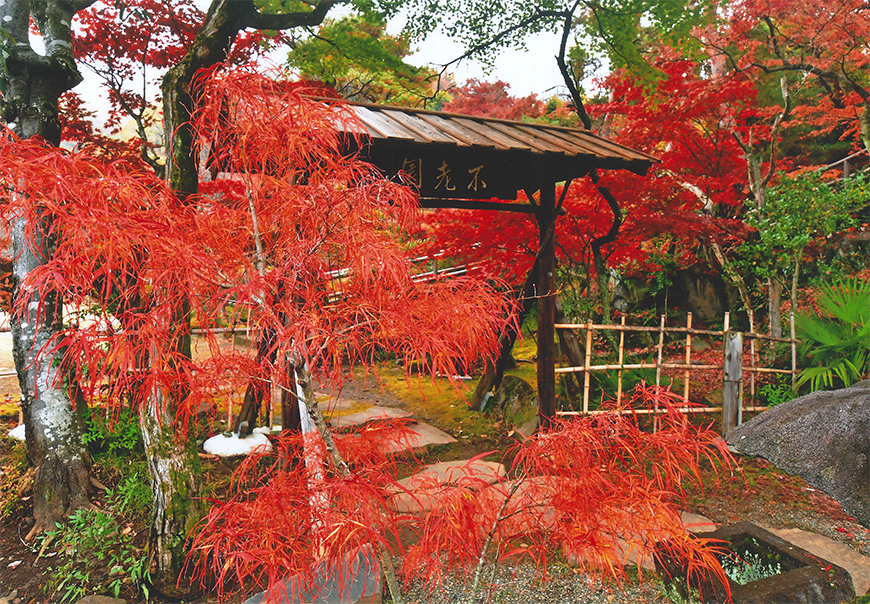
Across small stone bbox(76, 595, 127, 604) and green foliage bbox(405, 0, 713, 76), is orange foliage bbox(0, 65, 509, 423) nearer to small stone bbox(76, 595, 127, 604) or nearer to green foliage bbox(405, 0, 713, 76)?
small stone bbox(76, 595, 127, 604)

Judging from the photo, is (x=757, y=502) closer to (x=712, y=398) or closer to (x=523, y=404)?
(x=523, y=404)

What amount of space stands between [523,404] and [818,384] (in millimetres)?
3757

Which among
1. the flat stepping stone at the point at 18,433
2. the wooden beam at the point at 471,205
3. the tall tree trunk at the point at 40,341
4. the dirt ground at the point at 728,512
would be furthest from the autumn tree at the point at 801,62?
the flat stepping stone at the point at 18,433

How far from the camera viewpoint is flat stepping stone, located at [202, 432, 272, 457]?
5.14 meters

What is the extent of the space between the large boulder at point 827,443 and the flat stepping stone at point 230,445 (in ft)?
16.1

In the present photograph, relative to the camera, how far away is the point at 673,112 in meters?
7.09

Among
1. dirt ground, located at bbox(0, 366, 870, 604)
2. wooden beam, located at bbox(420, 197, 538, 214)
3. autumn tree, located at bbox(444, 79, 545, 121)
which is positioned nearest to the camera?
dirt ground, located at bbox(0, 366, 870, 604)

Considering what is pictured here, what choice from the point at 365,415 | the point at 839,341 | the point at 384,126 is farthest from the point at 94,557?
the point at 839,341

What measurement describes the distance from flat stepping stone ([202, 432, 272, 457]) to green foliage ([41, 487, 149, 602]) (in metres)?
1.08

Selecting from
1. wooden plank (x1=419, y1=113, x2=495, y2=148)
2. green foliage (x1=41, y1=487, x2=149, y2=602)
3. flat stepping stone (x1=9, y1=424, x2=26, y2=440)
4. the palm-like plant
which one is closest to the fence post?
the palm-like plant

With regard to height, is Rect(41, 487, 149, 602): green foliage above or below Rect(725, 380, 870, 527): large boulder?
below

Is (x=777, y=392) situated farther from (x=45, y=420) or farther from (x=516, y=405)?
(x=45, y=420)

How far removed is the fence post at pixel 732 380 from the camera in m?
6.05

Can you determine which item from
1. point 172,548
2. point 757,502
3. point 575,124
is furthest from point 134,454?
point 575,124
